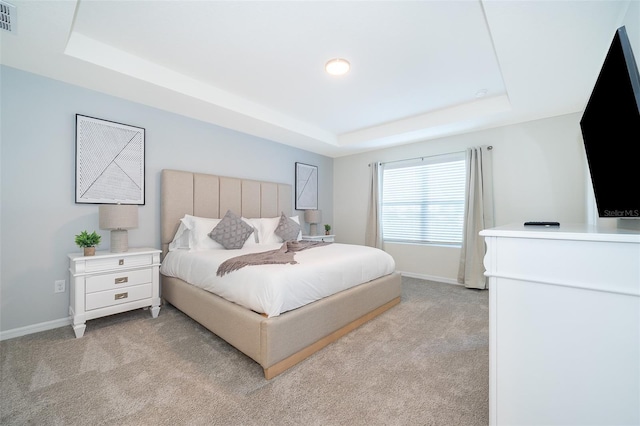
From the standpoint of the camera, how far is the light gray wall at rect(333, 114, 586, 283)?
3.29m

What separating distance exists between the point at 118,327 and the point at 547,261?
10.9ft

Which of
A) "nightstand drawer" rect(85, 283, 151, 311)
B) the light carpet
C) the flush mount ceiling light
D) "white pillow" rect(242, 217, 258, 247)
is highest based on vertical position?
the flush mount ceiling light

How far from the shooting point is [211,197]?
3.59 metres

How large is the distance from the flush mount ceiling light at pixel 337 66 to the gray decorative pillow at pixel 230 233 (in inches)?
80.0

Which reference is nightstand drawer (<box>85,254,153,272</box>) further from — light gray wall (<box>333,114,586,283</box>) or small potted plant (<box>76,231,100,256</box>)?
light gray wall (<box>333,114,586,283</box>)

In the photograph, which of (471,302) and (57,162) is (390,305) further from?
(57,162)

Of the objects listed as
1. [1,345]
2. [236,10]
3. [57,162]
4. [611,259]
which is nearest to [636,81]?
[611,259]

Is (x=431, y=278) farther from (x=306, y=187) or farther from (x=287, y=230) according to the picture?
(x=306, y=187)

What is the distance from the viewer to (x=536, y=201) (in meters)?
3.54

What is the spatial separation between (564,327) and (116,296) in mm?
3267

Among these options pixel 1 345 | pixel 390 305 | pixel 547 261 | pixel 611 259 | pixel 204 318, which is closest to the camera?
pixel 611 259

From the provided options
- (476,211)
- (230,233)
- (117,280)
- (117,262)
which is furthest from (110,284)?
(476,211)

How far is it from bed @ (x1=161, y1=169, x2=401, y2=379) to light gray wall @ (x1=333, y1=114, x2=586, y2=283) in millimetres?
1643

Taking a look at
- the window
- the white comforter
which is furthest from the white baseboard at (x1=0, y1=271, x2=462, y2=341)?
the window
